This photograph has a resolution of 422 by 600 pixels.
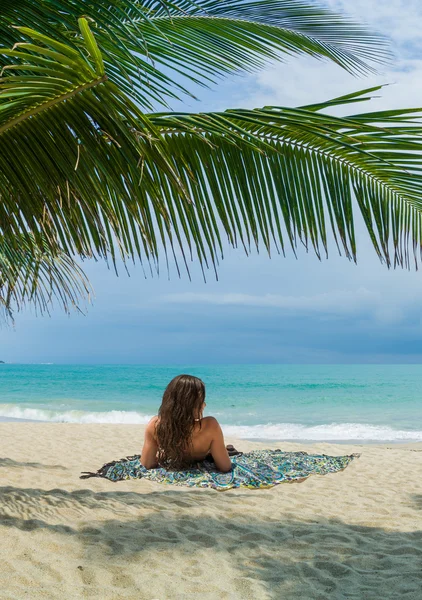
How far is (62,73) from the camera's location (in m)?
1.82

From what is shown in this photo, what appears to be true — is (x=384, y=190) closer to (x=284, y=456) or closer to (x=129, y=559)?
(x=129, y=559)

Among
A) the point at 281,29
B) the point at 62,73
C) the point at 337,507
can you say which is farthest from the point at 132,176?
the point at 337,507

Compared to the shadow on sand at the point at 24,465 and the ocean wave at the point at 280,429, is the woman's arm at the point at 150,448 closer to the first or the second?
the shadow on sand at the point at 24,465

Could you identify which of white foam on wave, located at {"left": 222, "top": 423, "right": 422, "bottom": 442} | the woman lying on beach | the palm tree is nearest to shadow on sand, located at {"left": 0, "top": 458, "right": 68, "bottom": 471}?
the woman lying on beach

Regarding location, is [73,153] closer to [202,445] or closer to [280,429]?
[202,445]

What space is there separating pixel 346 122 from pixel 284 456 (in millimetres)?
4236

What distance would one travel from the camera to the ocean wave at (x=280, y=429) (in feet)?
54.2

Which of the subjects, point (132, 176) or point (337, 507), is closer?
point (132, 176)

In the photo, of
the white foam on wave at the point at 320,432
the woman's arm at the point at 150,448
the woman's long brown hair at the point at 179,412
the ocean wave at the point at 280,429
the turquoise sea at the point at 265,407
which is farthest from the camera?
the turquoise sea at the point at 265,407

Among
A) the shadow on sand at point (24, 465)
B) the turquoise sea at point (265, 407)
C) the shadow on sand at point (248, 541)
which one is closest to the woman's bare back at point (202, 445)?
the shadow on sand at point (248, 541)

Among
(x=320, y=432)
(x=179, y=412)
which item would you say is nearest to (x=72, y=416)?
(x=320, y=432)

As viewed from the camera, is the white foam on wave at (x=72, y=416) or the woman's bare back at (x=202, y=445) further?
the white foam on wave at (x=72, y=416)

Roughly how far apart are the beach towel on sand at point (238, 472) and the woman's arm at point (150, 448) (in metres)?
0.06

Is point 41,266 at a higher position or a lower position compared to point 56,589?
higher
